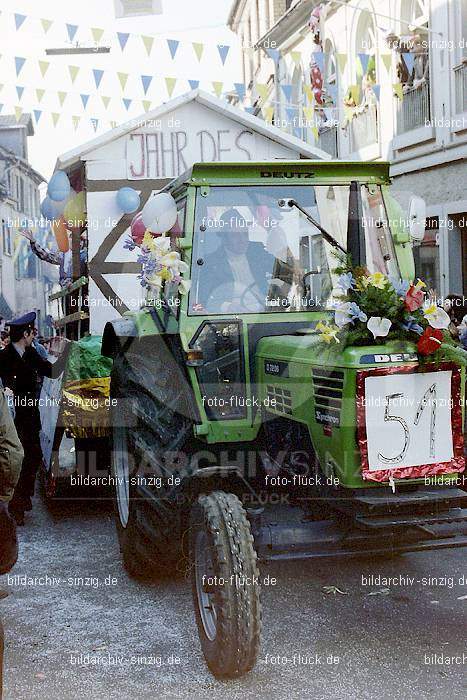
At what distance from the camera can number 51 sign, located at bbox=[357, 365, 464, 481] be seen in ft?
13.4

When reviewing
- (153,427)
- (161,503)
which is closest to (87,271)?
(153,427)

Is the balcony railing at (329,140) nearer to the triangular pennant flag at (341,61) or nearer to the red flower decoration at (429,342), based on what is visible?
the triangular pennant flag at (341,61)

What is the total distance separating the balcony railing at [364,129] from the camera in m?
17.3

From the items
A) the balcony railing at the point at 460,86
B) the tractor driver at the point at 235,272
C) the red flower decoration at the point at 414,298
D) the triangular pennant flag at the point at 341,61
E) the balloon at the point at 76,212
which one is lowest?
the red flower decoration at the point at 414,298

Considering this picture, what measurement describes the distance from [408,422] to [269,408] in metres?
0.86

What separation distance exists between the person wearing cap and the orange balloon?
56.4 inches

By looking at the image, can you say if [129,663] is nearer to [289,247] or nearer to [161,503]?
[161,503]

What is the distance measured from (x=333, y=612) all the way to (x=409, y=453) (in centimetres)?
131

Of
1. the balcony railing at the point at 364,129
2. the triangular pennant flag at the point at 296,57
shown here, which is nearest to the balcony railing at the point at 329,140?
the balcony railing at the point at 364,129

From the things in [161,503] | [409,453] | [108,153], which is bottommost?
[161,503]

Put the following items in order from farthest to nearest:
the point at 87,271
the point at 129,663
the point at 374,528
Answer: the point at 87,271 < the point at 129,663 < the point at 374,528

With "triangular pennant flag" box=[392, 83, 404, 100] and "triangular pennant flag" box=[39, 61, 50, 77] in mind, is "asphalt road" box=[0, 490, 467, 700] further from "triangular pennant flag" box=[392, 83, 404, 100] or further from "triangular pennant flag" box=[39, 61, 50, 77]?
"triangular pennant flag" box=[392, 83, 404, 100]

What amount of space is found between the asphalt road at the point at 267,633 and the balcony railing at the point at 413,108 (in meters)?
10.9

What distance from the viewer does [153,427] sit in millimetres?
5215
